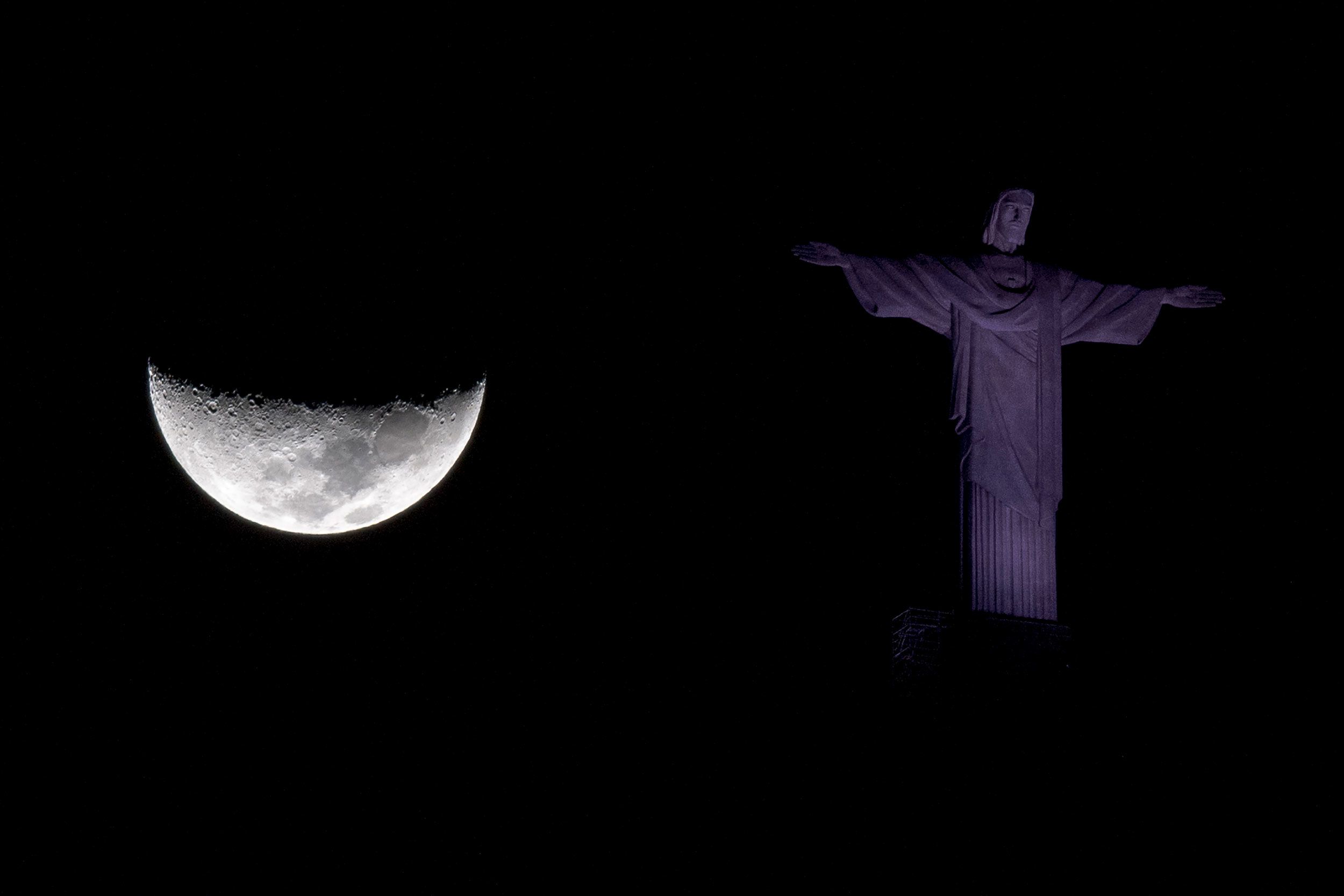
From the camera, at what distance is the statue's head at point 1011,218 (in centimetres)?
753

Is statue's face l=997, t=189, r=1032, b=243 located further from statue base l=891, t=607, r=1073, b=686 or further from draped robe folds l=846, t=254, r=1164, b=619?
statue base l=891, t=607, r=1073, b=686

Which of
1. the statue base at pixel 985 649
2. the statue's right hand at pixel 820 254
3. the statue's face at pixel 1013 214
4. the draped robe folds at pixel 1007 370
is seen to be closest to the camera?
the statue base at pixel 985 649

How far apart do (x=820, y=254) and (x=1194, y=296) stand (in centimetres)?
229

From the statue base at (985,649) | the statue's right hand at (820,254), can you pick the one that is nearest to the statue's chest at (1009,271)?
the statue's right hand at (820,254)

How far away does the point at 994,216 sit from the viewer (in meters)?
7.59

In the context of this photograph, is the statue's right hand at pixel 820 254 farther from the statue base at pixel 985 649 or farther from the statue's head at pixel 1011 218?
the statue base at pixel 985 649

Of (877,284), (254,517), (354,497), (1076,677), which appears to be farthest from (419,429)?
(1076,677)

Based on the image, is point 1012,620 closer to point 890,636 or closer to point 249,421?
point 890,636

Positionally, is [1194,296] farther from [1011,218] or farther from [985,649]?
[985,649]

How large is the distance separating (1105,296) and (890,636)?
2.37 meters

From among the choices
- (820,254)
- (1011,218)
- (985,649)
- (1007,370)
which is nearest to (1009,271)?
(1011,218)

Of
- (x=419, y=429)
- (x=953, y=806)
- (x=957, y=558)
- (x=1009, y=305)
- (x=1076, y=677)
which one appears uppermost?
(x=1009, y=305)

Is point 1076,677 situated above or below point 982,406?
below

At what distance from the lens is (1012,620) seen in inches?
261
